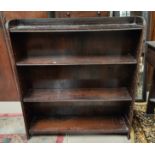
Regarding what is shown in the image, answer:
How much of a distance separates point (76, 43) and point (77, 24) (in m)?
0.19

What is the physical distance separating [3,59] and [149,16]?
192 centimetres

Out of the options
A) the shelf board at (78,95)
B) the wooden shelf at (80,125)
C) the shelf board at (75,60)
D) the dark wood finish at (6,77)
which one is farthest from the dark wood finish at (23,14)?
the wooden shelf at (80,125)

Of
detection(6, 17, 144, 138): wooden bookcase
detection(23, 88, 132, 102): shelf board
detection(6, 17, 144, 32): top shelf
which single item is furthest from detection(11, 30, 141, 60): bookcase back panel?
detection(23, 88, 132, 102): shelf board

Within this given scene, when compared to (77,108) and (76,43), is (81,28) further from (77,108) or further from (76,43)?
(77,108)

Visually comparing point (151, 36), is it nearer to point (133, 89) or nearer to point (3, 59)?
point (133, 89)

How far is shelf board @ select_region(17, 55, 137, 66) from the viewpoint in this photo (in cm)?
154

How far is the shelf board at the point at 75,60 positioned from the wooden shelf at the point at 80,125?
0.73 m

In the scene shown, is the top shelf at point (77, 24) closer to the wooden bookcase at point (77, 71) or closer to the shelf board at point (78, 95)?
the wooden bookcase at point (77, 71)

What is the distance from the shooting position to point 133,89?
162 cm

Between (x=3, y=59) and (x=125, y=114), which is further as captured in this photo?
(x=3, y=59)

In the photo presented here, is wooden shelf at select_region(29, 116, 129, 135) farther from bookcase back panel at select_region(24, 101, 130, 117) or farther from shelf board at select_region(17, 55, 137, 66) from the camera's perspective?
shelf board at select_region(17, 55, 137, 66)

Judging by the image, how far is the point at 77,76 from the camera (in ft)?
6.00
